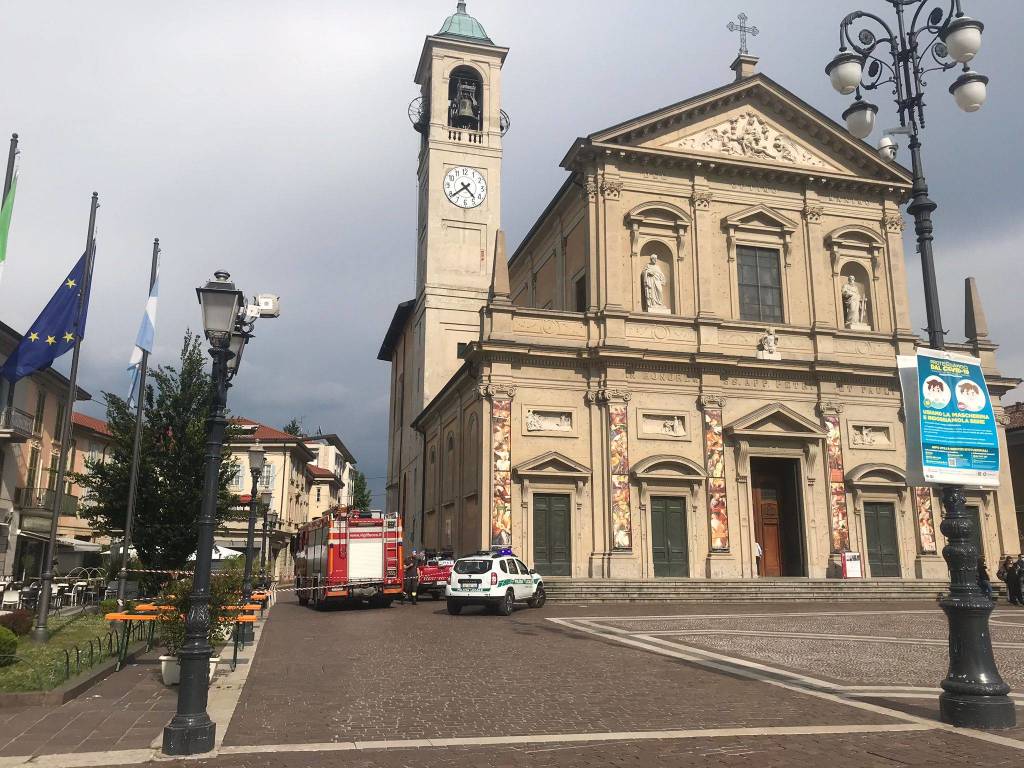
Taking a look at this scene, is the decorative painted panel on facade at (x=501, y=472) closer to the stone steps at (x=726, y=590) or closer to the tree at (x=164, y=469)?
Result: the stone steps at (x=726, y=590)

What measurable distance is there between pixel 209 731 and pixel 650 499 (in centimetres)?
2289

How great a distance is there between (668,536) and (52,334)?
20.1 m

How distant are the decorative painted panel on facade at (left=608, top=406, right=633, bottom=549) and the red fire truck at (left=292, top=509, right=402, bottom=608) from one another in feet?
24.5

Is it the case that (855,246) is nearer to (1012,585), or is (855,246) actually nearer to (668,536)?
(1012,585)

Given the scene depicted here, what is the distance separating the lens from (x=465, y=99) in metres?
46.6

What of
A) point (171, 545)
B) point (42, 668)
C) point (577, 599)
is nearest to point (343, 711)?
point (42, 668)

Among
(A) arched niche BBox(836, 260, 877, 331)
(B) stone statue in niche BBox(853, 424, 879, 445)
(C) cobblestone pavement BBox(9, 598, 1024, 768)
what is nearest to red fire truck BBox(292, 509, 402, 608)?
(C) cobblestone pavement BBox(9, 598, 1024, 768)

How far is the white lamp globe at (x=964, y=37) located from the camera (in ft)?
30.1

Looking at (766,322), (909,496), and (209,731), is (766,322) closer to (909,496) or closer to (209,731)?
(909,496)

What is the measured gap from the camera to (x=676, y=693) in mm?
9828

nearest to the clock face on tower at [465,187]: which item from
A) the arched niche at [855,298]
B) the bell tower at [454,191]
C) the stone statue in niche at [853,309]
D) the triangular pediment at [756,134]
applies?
the bell tower at [454,191]

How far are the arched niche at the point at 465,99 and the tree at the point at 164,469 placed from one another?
26.0 meters

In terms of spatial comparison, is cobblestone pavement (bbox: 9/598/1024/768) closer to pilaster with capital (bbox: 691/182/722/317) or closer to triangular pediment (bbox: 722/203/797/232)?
pilaster with capital (bbox: 691/182/722/317)

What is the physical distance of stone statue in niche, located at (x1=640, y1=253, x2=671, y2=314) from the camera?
30.8m
